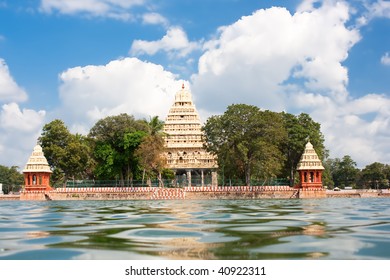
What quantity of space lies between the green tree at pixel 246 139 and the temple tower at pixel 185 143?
24.8 metres

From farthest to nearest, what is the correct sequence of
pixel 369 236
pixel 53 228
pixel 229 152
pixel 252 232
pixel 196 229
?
pixel 229 152 → pixel 53 228 → pixel 196 229 → pixel 252 232 → pixel 369 236

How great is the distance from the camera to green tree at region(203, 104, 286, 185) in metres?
46.8

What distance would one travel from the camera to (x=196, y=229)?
34.9 ft

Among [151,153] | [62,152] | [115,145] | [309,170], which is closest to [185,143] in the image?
[115,145]

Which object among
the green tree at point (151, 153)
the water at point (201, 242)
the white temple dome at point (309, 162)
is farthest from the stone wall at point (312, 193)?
the water at point (201, 242)

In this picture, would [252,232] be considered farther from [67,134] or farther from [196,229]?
[67,134]

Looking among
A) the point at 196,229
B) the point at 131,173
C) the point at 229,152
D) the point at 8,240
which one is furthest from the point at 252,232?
the point at 131,173

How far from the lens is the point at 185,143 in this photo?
79.4 m

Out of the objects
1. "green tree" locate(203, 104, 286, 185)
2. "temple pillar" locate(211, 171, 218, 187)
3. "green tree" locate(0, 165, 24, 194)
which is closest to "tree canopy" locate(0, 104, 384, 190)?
"green tree" locate(203, 104, 286, 185)

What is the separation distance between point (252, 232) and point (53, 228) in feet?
15.0

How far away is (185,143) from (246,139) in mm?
31732

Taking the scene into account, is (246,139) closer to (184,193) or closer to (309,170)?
(309,170)

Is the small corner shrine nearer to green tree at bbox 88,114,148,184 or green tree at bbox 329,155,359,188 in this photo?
green tree at bbox 88,114,148,184

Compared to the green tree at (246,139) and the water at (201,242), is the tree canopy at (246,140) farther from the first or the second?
the water at (201,242)
